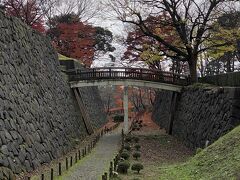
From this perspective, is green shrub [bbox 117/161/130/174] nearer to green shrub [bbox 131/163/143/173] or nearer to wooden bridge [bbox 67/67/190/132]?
green shrub [bbox 131/163/143/173]

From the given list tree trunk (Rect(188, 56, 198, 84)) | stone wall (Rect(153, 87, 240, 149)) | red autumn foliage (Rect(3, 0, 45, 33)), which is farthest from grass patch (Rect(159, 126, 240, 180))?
red autumn foliage (Rect(3, 0, 45, 33))

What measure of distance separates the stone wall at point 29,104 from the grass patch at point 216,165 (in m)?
4.54

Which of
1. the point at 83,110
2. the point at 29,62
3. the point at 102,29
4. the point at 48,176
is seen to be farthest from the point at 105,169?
the point at 102,29

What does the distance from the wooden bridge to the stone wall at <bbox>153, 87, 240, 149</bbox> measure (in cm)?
120

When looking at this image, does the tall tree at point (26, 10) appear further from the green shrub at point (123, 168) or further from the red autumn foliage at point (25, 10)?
the green shrub at point (123, 168)

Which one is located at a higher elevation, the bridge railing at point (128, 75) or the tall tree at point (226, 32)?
the tall tree at point (226, 32)

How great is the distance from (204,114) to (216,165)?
28.5 feet

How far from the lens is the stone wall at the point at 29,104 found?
1147cm

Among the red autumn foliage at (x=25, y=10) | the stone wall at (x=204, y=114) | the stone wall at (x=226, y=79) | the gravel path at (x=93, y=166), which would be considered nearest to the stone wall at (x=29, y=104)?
the gravel path at (x=93, y=166)

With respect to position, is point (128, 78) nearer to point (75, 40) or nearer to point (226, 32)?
point (226, 32)

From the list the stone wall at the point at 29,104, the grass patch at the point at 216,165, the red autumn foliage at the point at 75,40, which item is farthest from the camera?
the red autumn foliage at the point at 75,40

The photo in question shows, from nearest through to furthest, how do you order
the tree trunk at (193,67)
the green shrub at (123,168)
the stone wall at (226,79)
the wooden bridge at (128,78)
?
the green shrub at (123,168), the stone wall at (226,79), the tree trunk at (193,67), the wooden bridge at (128,78)

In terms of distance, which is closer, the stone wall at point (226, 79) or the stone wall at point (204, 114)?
the stone wall at point (204, 114)

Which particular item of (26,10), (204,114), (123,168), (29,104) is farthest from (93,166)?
(26,10)
